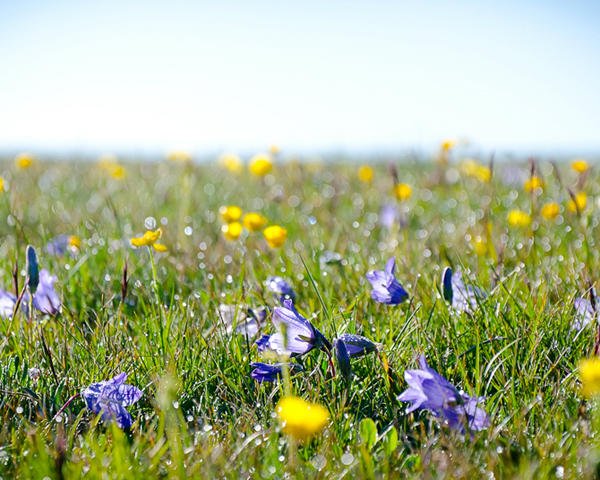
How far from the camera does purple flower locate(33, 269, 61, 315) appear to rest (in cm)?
249

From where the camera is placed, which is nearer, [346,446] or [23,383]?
[346,446]

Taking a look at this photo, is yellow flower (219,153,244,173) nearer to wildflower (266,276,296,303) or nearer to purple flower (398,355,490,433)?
wildflower (266,276,296,303)

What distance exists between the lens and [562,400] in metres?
1.82

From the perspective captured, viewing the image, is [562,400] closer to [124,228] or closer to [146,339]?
[146,339]

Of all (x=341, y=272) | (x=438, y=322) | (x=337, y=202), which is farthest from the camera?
(x=337, y=202)

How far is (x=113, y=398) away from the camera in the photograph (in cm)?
186

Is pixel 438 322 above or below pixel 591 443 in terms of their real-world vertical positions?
above

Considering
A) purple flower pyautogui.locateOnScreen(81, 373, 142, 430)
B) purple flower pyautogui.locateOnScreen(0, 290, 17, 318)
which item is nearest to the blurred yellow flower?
purple flower pyautogui.locateOnScreen(0, 290, 17, 318)

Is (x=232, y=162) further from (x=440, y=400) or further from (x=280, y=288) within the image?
(x=440, y=400)

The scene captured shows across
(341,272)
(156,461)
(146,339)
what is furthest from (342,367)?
(341,272)

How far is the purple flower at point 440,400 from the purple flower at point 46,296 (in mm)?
1383

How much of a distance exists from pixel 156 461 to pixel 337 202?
12.3ft

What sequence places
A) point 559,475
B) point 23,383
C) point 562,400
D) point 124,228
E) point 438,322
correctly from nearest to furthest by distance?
point 559,475 < point 562,400 < point 23,383 < point 438,322 < point 124,228

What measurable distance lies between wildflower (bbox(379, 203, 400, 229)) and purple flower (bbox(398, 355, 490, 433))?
7.95ft
